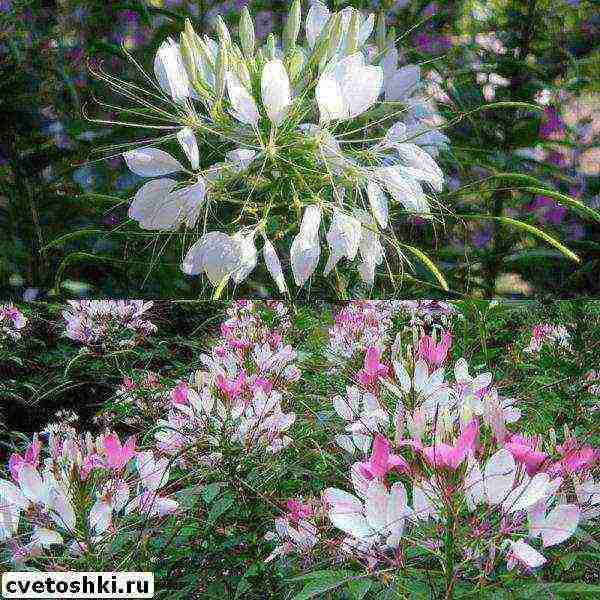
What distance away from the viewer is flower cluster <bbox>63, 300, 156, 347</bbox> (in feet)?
3.18

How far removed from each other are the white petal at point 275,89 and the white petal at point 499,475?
0.25 meters

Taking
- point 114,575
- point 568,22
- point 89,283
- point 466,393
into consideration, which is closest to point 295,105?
point 466,393

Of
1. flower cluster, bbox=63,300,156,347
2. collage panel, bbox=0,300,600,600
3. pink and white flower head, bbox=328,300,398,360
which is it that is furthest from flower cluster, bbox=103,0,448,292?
flower cluster, bbox=63,300,156,347

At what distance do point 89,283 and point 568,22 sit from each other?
0.82 m

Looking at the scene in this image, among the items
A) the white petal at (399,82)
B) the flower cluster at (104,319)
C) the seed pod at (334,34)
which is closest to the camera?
the seed pod at (334,34)

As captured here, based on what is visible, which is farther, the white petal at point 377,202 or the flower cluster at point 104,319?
the flower cluster at point 104,319

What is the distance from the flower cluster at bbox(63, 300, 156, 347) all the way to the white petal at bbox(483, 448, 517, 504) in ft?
2.17

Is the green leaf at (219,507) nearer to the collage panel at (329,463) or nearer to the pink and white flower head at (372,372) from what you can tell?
the collage panel at (329,463)

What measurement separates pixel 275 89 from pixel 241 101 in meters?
0.02

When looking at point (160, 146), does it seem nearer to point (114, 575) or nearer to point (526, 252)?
point (114, 575)

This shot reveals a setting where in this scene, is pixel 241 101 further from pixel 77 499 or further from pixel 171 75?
pixel 77 499

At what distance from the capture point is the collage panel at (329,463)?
403 millimetres

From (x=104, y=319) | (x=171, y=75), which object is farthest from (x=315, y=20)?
(x=104, y=319)

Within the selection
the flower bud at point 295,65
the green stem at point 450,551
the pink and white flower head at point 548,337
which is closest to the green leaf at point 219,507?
the green stem at point 450,551
